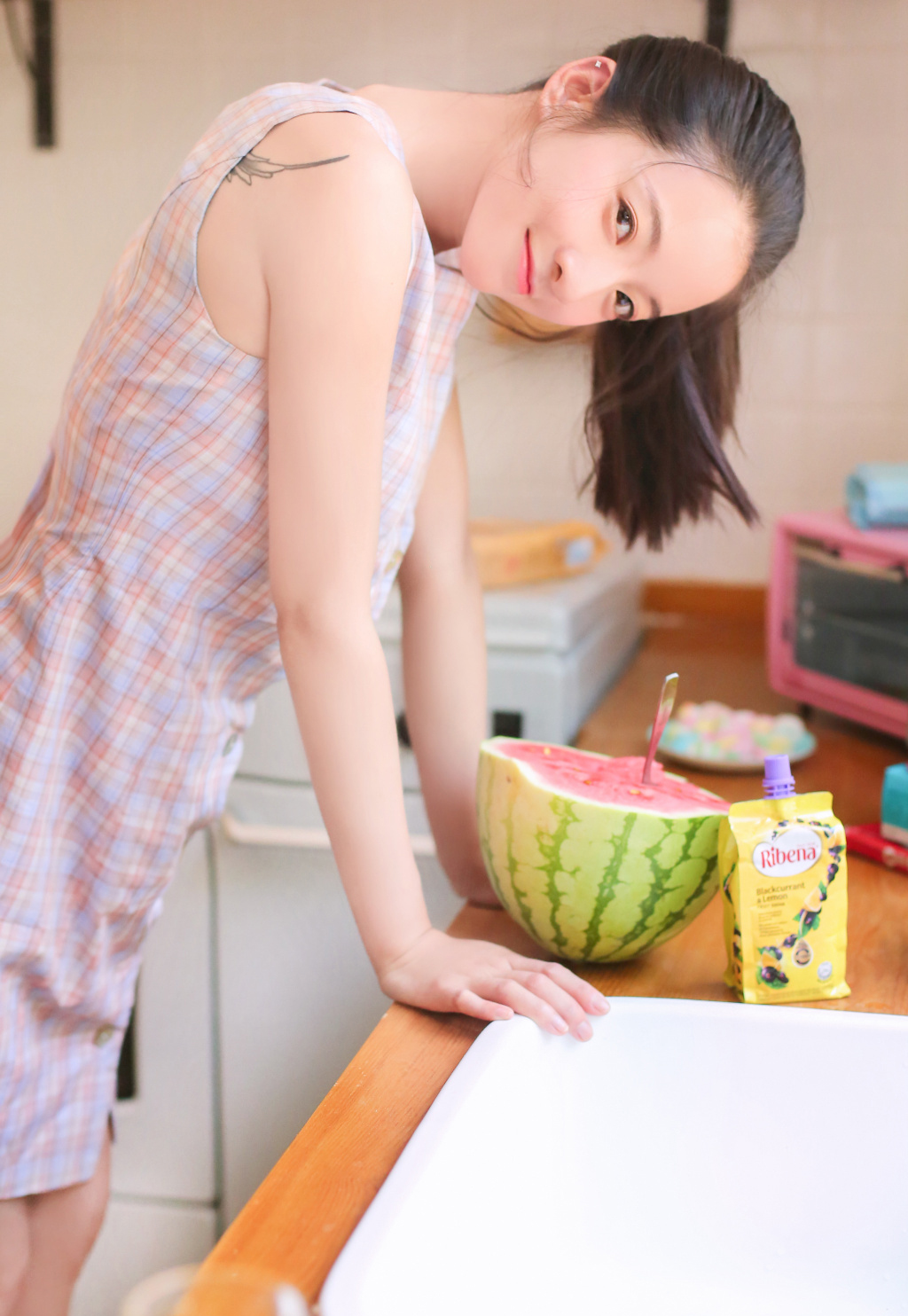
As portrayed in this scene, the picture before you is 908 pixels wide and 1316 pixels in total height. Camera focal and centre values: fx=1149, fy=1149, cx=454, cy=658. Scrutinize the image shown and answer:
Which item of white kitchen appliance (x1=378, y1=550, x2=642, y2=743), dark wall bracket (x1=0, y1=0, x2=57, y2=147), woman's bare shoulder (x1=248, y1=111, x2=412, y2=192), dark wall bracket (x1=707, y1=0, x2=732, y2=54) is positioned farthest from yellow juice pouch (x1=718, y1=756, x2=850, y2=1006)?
dark wall bracket (x1=0, y1=0, x2=57, y2=147)

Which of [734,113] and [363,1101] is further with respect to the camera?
[734,113]

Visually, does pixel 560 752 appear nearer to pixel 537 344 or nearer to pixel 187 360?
pixel 187 360

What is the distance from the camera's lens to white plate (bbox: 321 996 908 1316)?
61 centimetres

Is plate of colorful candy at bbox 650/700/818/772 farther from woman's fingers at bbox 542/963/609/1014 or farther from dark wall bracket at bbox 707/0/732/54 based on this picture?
dark wall bracket at bbox 707/0/732/54

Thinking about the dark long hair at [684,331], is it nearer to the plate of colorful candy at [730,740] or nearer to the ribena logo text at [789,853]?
the plate of colorful candy at [730,740]

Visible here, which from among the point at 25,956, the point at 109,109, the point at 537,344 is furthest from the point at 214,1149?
the point at 109,109

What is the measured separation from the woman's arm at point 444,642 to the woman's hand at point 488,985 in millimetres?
224

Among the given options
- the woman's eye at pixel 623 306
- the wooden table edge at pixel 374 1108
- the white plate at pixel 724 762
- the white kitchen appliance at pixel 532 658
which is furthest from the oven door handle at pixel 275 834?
the woman's eye at pixel 623 306

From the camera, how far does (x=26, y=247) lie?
46.8 inches

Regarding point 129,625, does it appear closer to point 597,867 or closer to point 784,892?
point 597,867

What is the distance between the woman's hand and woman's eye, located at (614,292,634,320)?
1.37 ft

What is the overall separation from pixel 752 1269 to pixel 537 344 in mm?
864

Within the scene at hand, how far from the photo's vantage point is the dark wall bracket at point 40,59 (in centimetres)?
117

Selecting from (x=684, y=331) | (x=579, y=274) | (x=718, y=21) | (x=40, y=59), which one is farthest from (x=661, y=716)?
(x=40, y=59)
